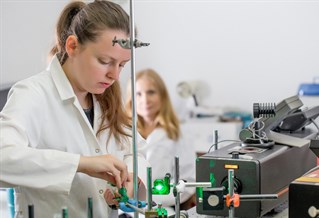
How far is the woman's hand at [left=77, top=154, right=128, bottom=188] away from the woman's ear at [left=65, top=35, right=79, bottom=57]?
297 mm

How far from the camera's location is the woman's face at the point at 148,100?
300 cm

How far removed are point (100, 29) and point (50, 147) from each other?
0.30 meters

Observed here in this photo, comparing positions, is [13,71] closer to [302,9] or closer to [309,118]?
[309,118]

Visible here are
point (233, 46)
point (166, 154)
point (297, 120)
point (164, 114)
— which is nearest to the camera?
point (297, 120)

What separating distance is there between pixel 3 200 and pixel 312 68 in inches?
78.4

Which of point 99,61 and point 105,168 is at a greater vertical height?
point 99,61

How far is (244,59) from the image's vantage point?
3273 millimetres

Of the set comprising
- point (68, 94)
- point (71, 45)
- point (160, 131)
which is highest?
point (71, 45)

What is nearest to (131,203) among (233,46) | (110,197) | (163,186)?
(163,186)

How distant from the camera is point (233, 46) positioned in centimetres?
329

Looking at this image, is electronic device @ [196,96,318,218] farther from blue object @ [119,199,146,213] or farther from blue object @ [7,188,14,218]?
blue object @ [7,188,14,218]

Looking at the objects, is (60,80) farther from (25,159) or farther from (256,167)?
(256,167)

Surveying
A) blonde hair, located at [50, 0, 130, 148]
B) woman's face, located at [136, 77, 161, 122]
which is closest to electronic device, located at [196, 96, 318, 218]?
blonde hair, located at [50, 0, 130, 148]

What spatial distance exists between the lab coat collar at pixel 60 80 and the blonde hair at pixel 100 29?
0.03m
